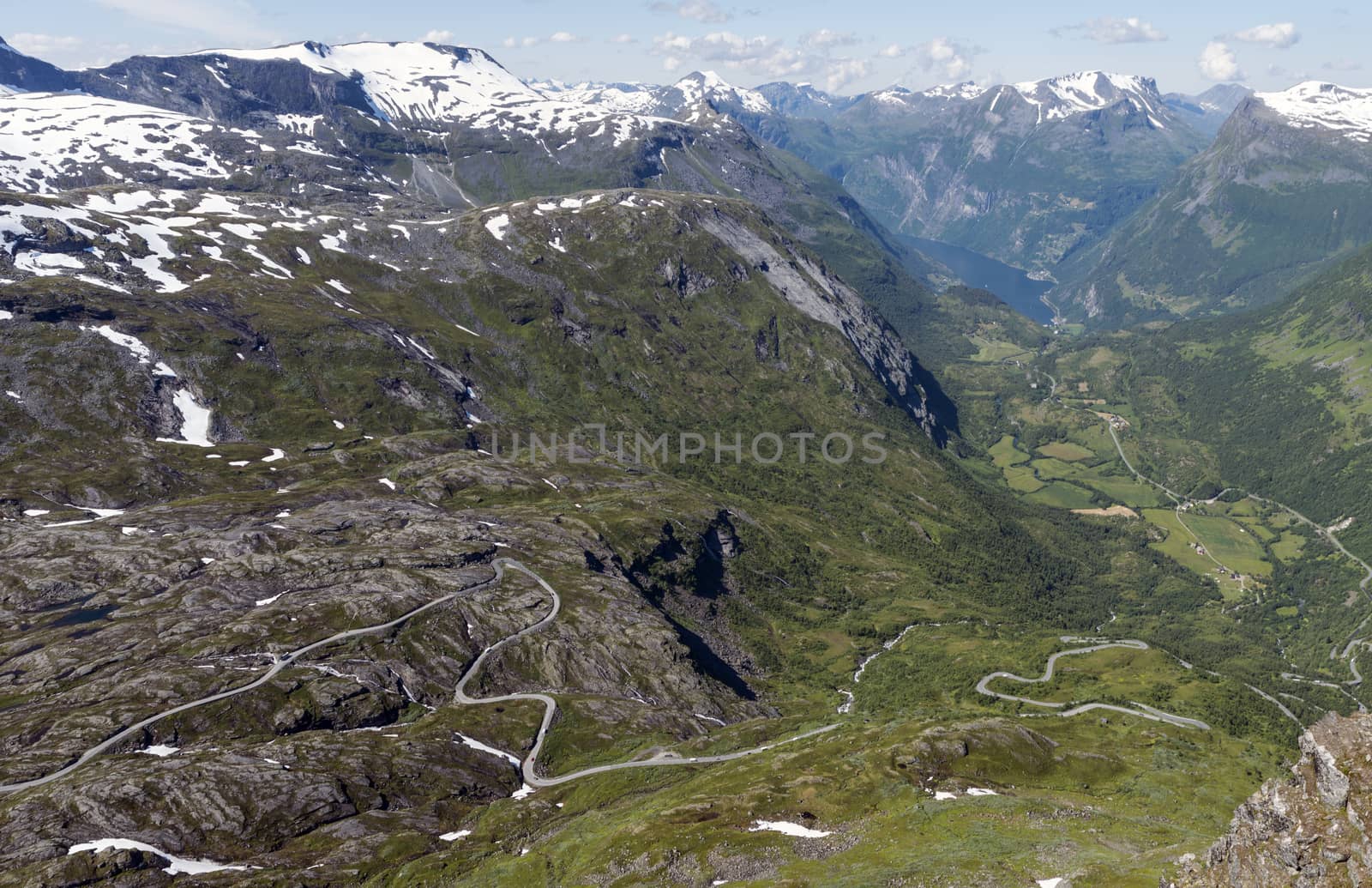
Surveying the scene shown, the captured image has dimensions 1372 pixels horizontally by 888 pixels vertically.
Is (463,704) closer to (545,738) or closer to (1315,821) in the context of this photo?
(545,738)

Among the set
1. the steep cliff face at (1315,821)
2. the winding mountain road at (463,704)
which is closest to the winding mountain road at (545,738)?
the winding mountain road at (463,704)

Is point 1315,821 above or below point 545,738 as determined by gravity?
above

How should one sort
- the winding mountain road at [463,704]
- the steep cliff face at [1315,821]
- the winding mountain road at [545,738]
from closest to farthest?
1. the steep cliff face at [1315,821]
2. the winding mountain road at [463,704]
3. the winding mountain road at [545,738]

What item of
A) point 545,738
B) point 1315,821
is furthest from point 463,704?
point 1315,821

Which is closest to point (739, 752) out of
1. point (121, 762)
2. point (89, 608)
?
point (121, 762)

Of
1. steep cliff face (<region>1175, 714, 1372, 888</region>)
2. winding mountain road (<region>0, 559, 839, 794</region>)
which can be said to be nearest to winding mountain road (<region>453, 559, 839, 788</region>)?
winding mountain road (<region>0, 559, 839, 794</region>)

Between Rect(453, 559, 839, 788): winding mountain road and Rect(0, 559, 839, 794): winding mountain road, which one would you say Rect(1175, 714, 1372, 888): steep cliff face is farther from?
Rect(0, 559, 839, 794): winding mountain road

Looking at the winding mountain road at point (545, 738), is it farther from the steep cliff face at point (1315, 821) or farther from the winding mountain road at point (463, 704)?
the steep cliff face at point (1315, 821)
